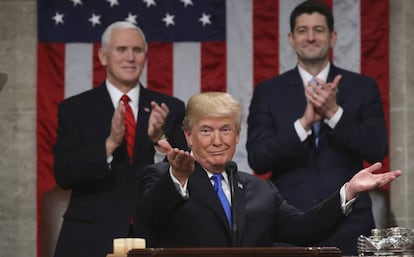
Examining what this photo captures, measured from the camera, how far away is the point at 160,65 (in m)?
8.22

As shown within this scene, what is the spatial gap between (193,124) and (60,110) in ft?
6.80

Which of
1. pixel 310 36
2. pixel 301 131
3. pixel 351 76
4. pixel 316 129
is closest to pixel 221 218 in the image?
pixel 301 131

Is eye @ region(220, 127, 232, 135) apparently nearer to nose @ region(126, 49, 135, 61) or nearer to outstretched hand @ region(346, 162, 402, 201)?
outstretched hand @ region(346, 162, 402, 201)

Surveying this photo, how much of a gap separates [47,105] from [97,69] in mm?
450

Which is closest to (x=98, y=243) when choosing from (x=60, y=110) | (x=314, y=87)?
(x=60, y=110)

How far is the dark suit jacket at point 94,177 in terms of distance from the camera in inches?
269

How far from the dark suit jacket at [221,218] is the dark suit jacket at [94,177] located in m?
1.44

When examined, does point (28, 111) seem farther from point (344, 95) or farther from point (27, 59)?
point (344, 95)

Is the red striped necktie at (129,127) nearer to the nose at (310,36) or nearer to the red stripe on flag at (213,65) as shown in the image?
the red stripe on flag at (213,65)

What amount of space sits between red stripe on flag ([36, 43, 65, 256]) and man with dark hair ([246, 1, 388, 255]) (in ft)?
4.98

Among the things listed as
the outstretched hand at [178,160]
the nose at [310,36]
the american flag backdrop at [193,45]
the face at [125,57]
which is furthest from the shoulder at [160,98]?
the outstretched hand at [178,160]

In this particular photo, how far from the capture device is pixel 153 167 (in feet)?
17.5

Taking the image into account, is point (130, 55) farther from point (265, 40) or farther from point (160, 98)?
point (265, 40)

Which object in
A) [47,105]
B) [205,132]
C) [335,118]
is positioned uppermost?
[47,105]
